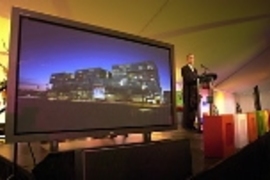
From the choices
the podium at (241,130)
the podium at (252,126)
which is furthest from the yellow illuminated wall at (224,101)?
the podium at (241,130)

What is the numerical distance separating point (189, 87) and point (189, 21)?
1.06 metres

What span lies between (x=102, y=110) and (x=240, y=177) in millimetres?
378

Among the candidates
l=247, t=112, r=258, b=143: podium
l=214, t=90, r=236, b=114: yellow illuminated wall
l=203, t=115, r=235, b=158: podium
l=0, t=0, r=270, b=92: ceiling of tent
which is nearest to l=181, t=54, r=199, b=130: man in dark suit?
l=0, t=0, r=270, b=92: ceiling of tent

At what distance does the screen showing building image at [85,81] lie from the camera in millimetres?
688

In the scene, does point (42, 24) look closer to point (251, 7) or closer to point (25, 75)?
point (25, 75)

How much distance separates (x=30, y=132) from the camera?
674mm

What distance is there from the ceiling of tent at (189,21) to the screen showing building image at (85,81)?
1683 mm

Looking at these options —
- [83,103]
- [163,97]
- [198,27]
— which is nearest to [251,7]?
[198,27]

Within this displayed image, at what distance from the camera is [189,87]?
3240 mm

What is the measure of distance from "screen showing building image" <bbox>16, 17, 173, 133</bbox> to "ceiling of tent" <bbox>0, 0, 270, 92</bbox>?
1.68 metres

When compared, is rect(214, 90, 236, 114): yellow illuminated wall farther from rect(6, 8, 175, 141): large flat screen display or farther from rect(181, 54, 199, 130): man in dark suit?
rect(6, 8, 175, 141): large flat screen display

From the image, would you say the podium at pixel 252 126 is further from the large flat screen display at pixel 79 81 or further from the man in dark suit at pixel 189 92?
the man in dark suit at pixel 189 92

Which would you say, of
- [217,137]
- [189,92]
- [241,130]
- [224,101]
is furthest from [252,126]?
[224,101]

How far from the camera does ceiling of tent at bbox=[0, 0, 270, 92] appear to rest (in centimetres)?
312
